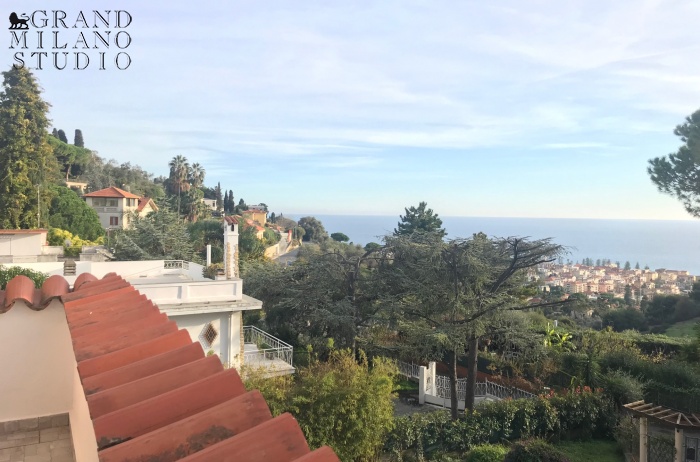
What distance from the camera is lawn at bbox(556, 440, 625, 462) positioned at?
11312 millimetres

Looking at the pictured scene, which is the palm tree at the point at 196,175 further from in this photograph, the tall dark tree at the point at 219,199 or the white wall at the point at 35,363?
the white wall at the point at 35,363

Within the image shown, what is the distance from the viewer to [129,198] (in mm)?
47406

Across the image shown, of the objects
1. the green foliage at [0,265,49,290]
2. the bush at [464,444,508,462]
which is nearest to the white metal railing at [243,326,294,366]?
the green foliage at [0,265,49,290]

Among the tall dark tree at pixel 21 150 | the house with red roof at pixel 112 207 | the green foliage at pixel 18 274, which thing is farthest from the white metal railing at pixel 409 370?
the house with red roof at pixel 112 207

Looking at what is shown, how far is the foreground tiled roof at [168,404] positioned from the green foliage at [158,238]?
30.0 m

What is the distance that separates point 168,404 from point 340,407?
26.3 ft

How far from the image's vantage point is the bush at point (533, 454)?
891cm

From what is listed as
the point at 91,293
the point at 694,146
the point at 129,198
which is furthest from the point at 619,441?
the point at 129,198

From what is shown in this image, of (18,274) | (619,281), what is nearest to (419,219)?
(18,274)

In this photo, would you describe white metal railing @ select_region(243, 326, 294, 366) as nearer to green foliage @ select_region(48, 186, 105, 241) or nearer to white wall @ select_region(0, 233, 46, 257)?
white wall @ select_region(0, 233, 46, 257)

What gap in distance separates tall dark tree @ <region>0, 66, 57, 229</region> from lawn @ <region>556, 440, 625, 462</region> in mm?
33360

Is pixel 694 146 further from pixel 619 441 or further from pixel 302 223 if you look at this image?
A: pixel 302 223

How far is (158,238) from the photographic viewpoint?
106 feet

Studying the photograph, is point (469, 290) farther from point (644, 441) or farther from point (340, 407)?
point (340, 407)
